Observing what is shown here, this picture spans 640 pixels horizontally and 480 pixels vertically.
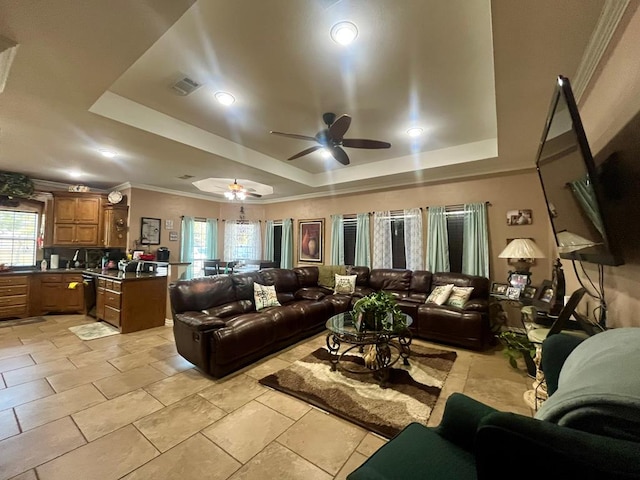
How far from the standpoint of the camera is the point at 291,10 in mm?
1747

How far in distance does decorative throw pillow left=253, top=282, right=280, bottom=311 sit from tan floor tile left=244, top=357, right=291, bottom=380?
86 centimetres

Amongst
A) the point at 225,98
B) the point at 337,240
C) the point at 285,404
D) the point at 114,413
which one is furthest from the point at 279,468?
the point at 337,240

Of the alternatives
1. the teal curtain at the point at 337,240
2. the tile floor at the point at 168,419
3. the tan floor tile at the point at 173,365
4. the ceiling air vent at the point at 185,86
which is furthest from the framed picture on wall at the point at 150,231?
the ceiling air vent at the point at 185,86

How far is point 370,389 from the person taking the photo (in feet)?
8.36

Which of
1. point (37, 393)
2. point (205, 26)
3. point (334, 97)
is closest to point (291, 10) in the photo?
point (205, 26)

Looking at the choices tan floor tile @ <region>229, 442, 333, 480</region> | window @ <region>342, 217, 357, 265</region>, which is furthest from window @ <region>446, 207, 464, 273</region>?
tan floor tile @ <region>229, 442, 333, 480</region>

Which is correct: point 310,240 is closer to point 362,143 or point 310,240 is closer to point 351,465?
point 362,143

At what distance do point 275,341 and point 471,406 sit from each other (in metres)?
2.52

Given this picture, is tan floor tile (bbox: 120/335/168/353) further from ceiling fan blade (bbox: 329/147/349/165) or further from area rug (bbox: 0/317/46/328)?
ceiling fan blade (bbox: 329/147/349/165)

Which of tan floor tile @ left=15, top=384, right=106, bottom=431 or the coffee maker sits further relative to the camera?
the coffee maker

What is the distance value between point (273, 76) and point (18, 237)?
638 centimetres

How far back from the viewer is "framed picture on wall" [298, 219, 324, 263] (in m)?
6.48

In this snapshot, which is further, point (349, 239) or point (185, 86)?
point (349, 239)

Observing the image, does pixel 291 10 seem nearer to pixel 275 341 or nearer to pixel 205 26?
pixel 205 26
